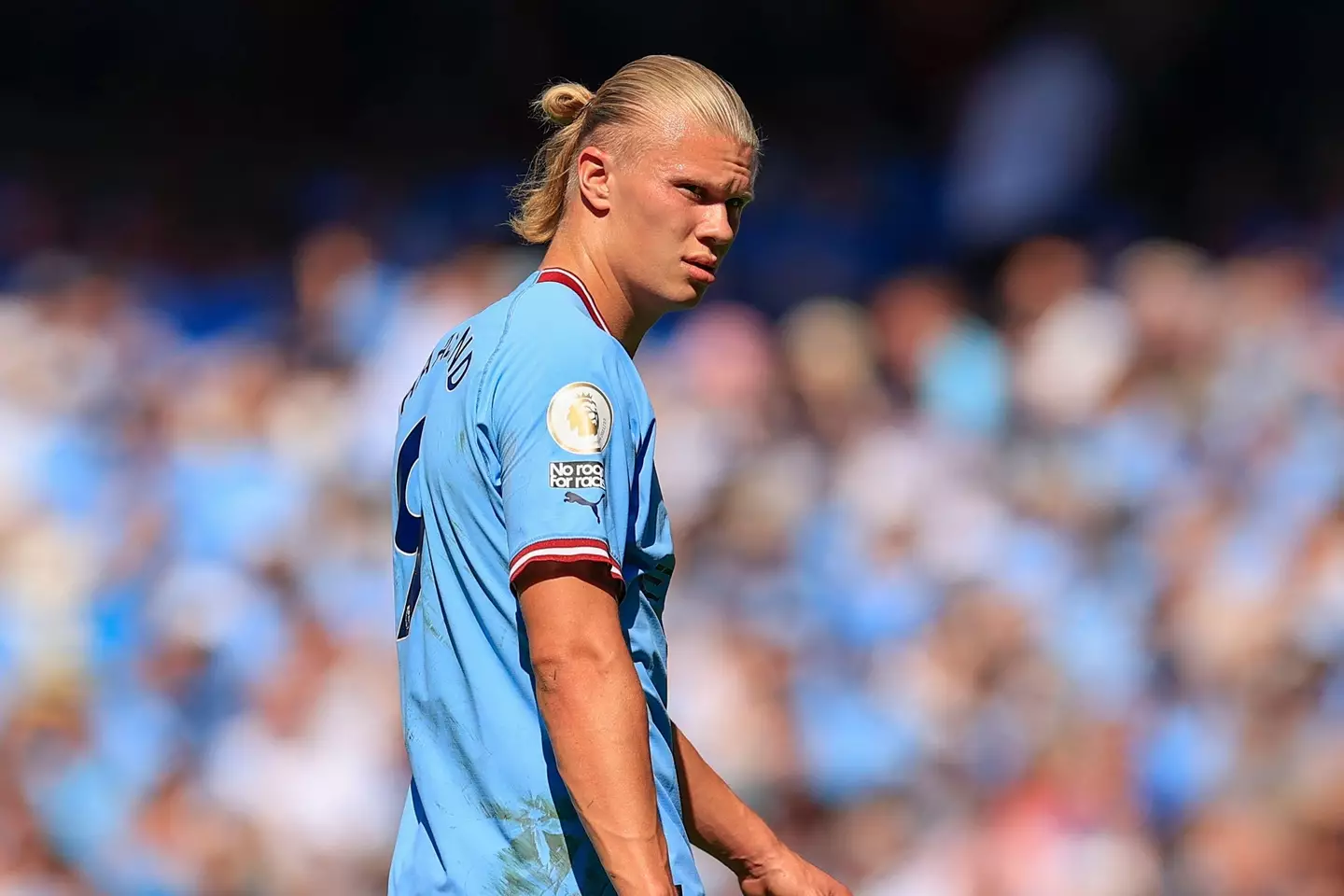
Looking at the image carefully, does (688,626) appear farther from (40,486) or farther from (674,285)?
(674,285)

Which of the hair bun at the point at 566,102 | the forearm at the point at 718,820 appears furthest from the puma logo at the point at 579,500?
the hair bun at the point at 566,102

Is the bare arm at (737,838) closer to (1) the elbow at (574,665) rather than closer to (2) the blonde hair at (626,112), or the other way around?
(1) the elbow at (574,665)

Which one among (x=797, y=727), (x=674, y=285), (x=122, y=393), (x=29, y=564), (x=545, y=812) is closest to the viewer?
(x=545, y=812)

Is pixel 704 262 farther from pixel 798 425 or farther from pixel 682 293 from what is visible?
pixel 798 425

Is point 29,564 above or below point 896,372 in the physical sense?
below

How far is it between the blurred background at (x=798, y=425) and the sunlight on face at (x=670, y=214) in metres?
3.57

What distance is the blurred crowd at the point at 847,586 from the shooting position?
5.70 m

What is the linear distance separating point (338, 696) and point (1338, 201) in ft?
14.9

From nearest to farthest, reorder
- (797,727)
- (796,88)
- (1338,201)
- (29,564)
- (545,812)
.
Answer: (545,812)
(797,727)
(1338,201)
(29,564)
(796,88)

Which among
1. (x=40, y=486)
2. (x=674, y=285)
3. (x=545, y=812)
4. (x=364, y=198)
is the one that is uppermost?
(x=364, y=198)

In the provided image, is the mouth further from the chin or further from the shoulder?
the shoulder

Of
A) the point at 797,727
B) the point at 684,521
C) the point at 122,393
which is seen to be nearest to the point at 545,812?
the point at 797,727

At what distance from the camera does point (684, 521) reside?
7.11 m

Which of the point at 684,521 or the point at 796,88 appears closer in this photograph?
the point at 684,521
